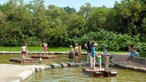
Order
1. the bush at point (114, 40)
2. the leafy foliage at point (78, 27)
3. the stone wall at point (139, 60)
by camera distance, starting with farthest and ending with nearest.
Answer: the leafy foliage at point (78, 27)
the bush at point (114, 40)
the stone wall at point (139, 60)

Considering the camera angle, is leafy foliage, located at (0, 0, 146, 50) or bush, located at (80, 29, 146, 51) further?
leafy foliage, located at (0, 0, 146, 50)

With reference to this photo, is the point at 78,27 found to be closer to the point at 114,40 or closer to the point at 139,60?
the point at 114,40

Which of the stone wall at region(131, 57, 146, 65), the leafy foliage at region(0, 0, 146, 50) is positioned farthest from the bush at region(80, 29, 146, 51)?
the stone wall at region(131, 57, 146, 65)

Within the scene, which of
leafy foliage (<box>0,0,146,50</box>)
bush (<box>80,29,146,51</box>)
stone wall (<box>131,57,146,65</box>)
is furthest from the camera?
leafy foliage (<box>0,0,146,50</box>)

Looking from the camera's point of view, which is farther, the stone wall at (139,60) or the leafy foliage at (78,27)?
the leafy foliage at (78,27)

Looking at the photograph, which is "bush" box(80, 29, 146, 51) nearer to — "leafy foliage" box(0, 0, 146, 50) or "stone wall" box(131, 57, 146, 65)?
"leafy foliage" box(0, 0, 146, 50)

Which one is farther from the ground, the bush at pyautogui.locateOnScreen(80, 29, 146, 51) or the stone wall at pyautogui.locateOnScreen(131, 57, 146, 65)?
the bush at pyautogui.locateOnScreen(80, 29, 146, 51)

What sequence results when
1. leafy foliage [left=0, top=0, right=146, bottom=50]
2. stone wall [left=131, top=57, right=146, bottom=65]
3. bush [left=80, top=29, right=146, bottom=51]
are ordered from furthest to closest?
leafy foliage [left=0, top=0, right=146, bottom=50] < bush [left=80, top=29, right=146, bottom=51] < stone wall [left=131, top=57, right=146, bottom=65]

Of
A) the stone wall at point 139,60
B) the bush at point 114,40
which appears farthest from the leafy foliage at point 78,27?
the stone wall at point 139,60

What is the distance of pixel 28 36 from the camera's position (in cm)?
5428

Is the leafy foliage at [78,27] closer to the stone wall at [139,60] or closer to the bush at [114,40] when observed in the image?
the bush at [114,40]

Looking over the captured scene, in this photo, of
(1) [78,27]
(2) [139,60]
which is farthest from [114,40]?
(2) [139,60]

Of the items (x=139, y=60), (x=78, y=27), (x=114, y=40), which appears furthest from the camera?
(x=78, y=27)

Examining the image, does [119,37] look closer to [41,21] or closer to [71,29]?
[71,29]
